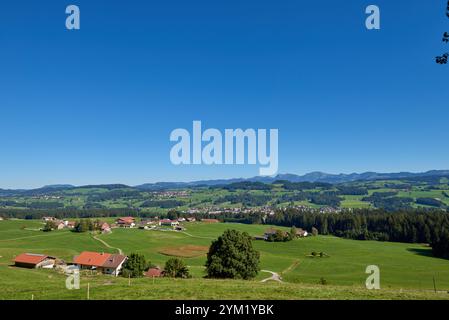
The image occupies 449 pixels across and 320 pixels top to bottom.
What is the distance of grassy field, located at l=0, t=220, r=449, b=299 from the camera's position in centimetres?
2295

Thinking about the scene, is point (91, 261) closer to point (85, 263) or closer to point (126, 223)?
Answer: point (85, 263)

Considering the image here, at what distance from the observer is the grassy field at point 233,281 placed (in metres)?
23.0

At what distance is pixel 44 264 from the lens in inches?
3095

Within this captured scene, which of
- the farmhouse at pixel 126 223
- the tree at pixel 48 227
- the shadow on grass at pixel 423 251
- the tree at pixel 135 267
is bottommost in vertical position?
the farmhouse at pixel 126 223

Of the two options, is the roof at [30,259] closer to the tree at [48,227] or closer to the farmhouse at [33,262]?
the farmhouse at [33,262]

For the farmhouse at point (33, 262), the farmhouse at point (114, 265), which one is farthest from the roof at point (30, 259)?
the farmhouse at point (114, 265)

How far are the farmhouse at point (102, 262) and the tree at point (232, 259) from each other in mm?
36607

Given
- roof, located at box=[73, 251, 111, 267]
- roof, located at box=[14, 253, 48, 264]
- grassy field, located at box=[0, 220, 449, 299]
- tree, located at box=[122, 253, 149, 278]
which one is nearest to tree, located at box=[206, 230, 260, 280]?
grassy field, located at box=[0, 220, 449, 299]

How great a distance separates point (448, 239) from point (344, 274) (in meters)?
43.8

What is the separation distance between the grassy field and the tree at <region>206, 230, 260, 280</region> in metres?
6.20

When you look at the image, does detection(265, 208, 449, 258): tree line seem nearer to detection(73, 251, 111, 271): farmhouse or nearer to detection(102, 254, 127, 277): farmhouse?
detection(102, 254, 127, 277): farmhouse

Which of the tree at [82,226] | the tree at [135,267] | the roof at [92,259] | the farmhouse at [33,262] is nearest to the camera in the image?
the tree at [135,267]
